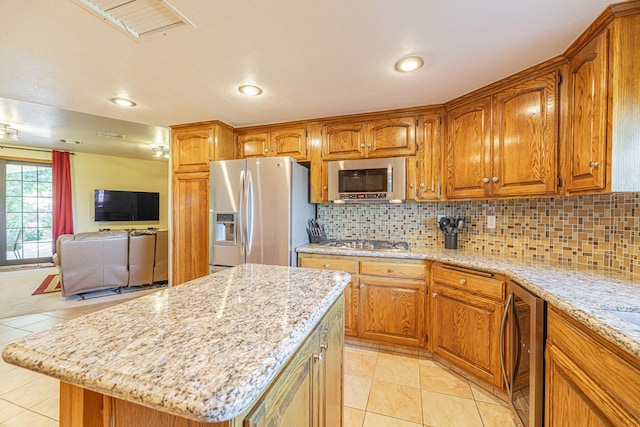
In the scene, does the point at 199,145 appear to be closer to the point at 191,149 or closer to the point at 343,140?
the point at 191,149

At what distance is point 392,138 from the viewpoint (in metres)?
2.45

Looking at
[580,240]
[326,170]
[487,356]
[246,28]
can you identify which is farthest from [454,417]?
[246,28]

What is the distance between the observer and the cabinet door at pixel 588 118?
1.30m

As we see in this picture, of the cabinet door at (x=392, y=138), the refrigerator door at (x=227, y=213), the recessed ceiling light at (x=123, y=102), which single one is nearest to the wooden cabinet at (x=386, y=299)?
the refrigerator door at (x=227, y=213)

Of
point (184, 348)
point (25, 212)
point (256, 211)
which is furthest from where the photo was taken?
point (25, 212)

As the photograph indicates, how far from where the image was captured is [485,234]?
7.59 feet

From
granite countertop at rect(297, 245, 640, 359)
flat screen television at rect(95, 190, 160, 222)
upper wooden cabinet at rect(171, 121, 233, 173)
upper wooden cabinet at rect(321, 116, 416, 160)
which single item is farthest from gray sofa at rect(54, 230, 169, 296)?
granite countertop at rect(297, 245, 640, 359)

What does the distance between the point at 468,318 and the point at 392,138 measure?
1634mm

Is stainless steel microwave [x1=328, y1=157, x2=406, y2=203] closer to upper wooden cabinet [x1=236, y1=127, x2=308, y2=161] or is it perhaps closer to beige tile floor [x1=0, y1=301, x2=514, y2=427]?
upper wooden cabinet [x1=236, y1=127, x2=308, y2=161]

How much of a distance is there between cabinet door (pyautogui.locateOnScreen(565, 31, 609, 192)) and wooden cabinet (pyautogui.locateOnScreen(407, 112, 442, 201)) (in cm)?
89

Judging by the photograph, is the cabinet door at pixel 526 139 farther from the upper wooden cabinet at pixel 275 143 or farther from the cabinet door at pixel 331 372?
the upper wooden cabinet at pixel 275 143

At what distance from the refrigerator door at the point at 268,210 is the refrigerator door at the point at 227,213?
3.4 inches

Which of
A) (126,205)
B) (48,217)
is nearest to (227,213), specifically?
(126,205)

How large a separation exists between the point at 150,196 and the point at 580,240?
749 cm
